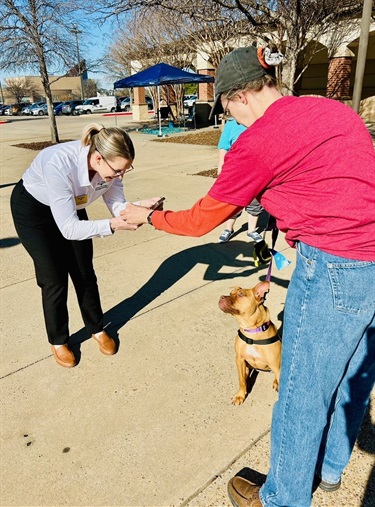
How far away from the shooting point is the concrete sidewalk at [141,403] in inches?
84.8

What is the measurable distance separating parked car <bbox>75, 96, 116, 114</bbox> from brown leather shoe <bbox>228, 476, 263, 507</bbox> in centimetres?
4888

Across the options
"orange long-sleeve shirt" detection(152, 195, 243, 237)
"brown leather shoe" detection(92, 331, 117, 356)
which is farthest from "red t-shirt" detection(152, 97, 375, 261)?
"brown leather shoe" detection(92, 331, 117, 356)

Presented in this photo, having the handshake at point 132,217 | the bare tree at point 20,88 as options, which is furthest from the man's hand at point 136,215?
the bare tree at point 20,88

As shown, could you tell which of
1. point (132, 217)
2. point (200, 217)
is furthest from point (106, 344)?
point (200, 217)

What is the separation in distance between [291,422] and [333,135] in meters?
1.12

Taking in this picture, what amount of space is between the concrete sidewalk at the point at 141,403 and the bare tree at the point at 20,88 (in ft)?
243

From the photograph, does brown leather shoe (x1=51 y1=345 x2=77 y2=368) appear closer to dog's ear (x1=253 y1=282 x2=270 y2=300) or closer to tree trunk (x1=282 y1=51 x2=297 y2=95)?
dog's ear (x1=253 y1=282 x2=270 y2=300)

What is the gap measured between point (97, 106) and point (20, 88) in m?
29.2

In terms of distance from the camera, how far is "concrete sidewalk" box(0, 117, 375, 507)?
2154 millimetres

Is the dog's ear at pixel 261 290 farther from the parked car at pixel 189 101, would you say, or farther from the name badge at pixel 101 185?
the parked car at pixel 189 101

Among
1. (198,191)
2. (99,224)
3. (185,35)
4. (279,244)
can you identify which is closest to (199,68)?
(185,35)

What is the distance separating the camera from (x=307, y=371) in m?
1.63

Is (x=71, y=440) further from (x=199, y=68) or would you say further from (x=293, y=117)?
(x=199, y=68)

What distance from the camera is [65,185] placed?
8.43 feet
